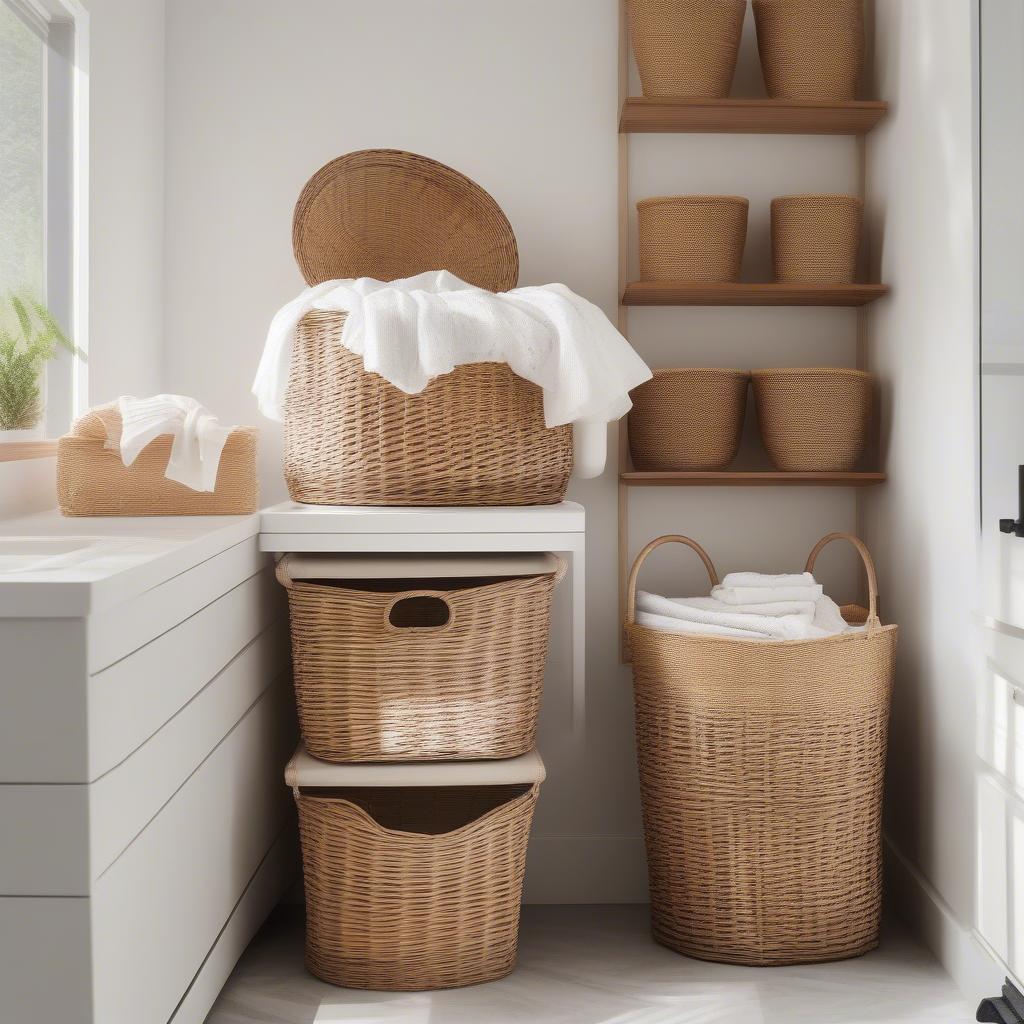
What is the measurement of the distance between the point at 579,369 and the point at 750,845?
83 cm

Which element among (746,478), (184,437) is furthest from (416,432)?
(746,478)

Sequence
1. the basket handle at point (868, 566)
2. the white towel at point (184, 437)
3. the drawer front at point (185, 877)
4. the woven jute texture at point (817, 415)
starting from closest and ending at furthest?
Result: the drawer front at point (185, 877) → the white towel at point (184, 437) → the basket handle at point (868, 566) → the woven jute texture at point (817, 415)

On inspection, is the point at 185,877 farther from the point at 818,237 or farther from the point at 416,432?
the point at 818,237

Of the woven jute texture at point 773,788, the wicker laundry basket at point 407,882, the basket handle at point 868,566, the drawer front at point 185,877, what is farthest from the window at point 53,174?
the basket handle at point 868,566

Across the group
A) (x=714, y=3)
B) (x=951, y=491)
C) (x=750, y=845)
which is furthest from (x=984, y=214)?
(x=750, y=845)

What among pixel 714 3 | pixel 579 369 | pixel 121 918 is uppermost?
pixel 714 3

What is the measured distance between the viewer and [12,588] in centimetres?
94

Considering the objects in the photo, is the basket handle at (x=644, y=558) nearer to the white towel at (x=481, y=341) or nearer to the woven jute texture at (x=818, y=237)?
the white towel at (x=481, y=341)

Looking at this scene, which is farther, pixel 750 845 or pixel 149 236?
pixel 149 236

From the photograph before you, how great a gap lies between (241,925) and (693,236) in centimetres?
142

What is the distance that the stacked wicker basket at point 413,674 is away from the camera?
1.65 meters

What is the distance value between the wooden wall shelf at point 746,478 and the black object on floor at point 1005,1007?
0.89m

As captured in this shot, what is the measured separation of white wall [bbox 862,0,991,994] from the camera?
165 cm

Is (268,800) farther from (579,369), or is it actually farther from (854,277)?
(854,277)
